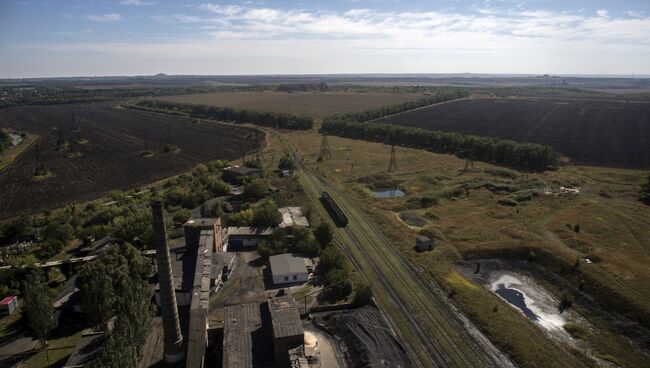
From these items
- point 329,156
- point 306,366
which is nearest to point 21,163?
point 329,156

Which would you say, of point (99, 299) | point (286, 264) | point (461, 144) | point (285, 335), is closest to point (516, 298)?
point (286, 264)

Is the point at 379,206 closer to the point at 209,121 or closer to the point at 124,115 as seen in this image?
the point at 209,121

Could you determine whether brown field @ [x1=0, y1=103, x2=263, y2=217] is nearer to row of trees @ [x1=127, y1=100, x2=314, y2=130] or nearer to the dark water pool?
row of trees @ [x1=127, y1=100, x2=314, y2=130]

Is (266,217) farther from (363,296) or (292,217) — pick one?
(363,296)

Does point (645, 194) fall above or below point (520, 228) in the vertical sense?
above

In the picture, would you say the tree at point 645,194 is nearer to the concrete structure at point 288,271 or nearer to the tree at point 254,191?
the concrete structure at point 288,271

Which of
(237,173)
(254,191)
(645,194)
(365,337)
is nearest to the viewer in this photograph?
(365,337)

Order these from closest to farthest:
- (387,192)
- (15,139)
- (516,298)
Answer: (516,298), (387,192), (15,139)

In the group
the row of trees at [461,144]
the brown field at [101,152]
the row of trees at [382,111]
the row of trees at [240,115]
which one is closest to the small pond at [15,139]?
the brown field at [101,152]
